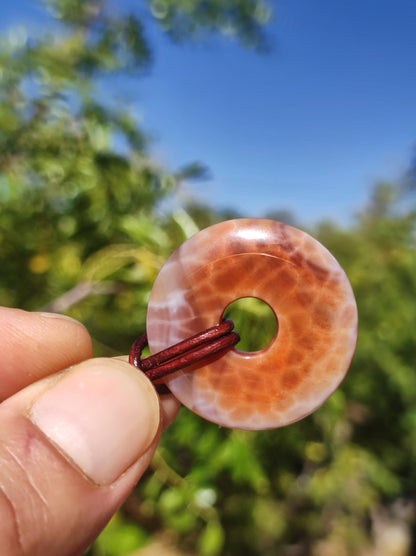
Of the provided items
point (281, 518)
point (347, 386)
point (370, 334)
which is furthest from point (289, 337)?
point (281, 518)

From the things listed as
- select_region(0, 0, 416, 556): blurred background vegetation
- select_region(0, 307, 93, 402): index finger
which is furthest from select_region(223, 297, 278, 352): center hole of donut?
select_region(0, 307, 93, 402): index finger

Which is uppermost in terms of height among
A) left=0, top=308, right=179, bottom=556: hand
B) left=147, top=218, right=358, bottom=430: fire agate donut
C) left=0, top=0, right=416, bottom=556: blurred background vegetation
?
left=147, top=218, right=358, bottom=430: fire agate donut

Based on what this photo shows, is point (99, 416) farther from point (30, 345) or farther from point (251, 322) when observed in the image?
point (251, 322)

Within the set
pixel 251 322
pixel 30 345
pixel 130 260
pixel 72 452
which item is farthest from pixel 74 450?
pixel 130 260

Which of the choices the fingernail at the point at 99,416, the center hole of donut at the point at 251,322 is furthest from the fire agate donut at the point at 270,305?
the center hole of donut at the point at 251,322

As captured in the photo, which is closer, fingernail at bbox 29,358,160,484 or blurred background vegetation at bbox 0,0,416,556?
fingernail at bbox 29,358,160,484

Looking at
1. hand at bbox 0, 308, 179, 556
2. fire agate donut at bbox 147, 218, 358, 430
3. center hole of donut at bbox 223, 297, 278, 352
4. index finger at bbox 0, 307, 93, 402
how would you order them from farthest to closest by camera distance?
center hole of donut at bbox 223, 297, 278, 352
index finger at bbox 0, 307, 93, 402
fire agate donut at bbox 147, 218, 358, 430
hand at bbox 0, 308, 179, 556

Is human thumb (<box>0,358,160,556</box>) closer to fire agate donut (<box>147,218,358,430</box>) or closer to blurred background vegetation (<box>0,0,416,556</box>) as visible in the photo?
fire agate donut (<box>147,218,358,430</box>)
